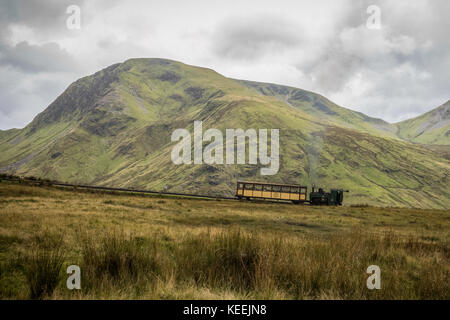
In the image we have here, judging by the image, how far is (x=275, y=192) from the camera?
4241 cm

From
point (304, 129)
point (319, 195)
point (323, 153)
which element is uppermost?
point (304, 129)

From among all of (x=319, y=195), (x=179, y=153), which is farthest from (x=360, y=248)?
(x=179, y=153)

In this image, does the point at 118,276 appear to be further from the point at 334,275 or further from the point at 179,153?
the point at 179,153

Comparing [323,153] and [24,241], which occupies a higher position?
[323,153]

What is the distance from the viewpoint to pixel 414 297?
5.47 m

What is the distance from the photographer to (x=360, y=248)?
27.5 ft

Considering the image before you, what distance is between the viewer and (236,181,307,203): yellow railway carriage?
136ft

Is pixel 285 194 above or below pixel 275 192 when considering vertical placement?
below

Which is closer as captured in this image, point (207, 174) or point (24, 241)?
point (24, 241)

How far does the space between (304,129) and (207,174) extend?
76978 millimetres

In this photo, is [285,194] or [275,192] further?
[275,192]

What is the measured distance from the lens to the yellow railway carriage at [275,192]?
4150 cm

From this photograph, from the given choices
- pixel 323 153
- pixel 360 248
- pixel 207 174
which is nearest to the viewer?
pixel 360 248
